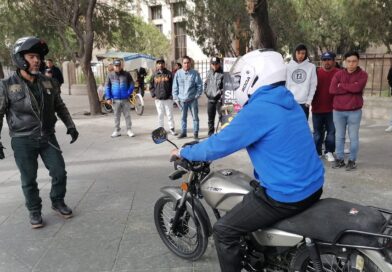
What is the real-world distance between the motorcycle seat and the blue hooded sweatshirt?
0.12 m

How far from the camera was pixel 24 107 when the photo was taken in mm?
4164

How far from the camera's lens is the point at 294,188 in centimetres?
244

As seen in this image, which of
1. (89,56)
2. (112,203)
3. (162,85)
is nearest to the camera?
(112,203)

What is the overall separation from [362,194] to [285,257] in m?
2.88

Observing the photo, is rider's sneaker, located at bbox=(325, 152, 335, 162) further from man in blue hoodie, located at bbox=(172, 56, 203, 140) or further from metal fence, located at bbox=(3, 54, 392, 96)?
metal fence, located at bbox=(3, 54, 392, 96)

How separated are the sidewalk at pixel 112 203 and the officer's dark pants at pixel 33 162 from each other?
0.38 m

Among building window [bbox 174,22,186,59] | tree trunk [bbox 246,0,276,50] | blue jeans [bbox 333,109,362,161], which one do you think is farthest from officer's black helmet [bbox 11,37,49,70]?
building window [bbox 174,22,186,59]

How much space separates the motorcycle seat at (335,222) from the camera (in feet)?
7.43

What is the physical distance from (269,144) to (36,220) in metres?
3.08

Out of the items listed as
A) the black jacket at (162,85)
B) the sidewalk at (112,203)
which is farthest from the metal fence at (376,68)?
the black jacket at (162,85)

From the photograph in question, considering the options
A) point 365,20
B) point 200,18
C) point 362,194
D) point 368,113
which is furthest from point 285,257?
point 200,18

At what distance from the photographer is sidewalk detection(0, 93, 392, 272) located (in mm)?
3684

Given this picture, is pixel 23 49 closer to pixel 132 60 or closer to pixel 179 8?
pixel 179 8

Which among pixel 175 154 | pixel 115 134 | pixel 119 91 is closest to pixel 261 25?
pixel 119 91
